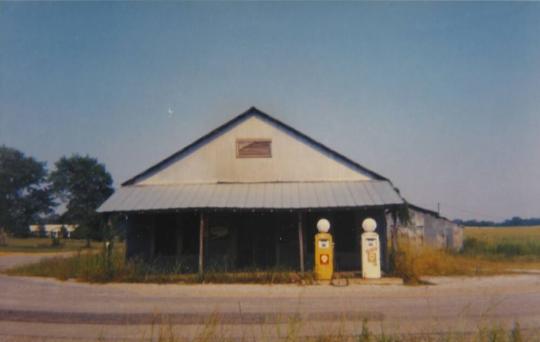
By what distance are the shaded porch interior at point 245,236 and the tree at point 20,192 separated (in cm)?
5454

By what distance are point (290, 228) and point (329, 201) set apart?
2.65 m

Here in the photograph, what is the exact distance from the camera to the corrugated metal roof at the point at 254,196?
1538cm

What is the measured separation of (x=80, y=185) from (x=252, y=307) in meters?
55.0

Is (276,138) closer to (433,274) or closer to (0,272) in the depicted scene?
(433,274)

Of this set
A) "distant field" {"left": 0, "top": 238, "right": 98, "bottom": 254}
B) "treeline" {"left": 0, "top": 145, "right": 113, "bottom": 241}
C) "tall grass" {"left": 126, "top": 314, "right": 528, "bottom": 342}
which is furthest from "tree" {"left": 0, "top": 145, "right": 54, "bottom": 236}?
"tall grass" {"left": 126, "top": 314, "right": 528, "bottom": 342}

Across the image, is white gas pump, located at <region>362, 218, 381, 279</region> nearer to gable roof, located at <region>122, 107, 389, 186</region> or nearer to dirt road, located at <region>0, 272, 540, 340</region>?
dirt road, located at <region>0, 272, 540, 340</region>

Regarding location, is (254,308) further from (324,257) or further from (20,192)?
(20,192)

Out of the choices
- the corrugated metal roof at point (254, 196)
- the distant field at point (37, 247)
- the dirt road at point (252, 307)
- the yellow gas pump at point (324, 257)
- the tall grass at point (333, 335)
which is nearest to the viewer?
the tall grass at point (333, 335)

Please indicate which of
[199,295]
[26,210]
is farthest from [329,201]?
[26,210]

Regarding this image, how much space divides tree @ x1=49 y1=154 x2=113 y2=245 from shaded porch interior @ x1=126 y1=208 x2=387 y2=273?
41.6 meters

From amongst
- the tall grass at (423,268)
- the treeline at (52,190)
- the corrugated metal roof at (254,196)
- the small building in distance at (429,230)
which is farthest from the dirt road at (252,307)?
the treeline at (52,190)

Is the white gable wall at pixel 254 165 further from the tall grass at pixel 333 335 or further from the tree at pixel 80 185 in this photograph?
the tree at pixel 80 185

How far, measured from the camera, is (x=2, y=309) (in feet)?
30.7

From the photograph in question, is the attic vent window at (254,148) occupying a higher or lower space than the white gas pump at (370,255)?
higher
